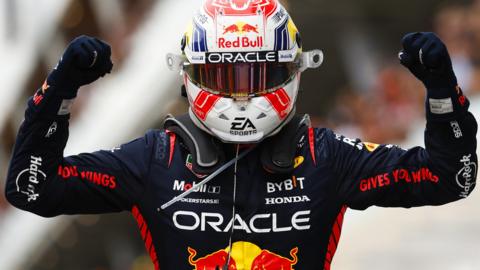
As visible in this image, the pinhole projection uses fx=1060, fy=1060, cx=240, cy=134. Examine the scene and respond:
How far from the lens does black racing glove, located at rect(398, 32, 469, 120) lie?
3.09 meters

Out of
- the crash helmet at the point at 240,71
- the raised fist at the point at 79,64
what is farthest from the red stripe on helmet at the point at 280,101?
the raised fist at the point at 79,64

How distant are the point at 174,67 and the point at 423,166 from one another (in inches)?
34.2

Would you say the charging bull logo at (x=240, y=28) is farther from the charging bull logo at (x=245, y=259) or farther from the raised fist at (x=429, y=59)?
the charging bull logo at (x=245, y=259)

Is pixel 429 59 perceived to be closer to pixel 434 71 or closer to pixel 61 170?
pixel 434 71

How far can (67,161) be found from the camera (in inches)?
132

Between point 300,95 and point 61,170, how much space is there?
3580 millimetres

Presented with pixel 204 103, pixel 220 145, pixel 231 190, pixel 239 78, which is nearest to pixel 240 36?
pixel 239 78

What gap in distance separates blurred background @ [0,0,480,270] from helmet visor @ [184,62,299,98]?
3116mm

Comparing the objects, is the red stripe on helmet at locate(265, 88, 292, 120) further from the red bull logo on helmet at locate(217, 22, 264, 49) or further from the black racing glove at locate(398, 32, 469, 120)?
the black racing glove at locate(398, 32, 469, 120)

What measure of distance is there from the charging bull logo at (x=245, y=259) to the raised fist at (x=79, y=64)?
0.67 meters

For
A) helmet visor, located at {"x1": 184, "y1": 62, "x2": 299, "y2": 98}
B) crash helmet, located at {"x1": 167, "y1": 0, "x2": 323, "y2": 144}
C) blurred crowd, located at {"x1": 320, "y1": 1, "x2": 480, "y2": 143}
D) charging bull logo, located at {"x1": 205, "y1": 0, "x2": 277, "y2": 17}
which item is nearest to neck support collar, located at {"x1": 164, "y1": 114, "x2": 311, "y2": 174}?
crash helmet, located at {"x1": 167, "y1": 0, "x2": 323, "y2": 144}

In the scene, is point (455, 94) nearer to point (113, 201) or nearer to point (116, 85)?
point (113, 201)

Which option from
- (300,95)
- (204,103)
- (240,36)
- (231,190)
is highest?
(240,36)

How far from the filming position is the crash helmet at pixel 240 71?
3.32m
